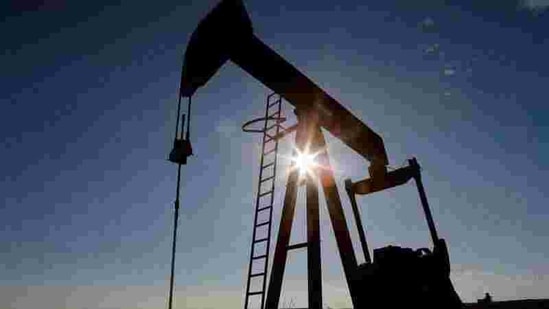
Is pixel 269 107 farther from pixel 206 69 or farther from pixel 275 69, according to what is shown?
pixel 206 69

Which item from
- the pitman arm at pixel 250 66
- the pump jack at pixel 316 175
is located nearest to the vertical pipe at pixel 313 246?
the pump jack at pixel 316 175

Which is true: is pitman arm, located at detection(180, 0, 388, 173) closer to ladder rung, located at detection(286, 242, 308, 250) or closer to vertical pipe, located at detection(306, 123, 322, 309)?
vertical pipe, located at detection(306, 123, 322, 309)

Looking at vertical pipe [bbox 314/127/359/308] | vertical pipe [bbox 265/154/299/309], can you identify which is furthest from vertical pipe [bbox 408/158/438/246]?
vertical pipe [bbox 265/154/299/309]

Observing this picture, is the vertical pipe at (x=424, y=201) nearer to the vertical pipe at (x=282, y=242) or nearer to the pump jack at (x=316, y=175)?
the pump jack at (x=316, y=175)

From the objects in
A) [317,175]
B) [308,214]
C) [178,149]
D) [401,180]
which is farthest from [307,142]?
[178,149]

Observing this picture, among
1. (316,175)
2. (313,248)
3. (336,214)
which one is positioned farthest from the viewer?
(316,175)

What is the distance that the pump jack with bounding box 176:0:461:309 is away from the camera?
4.81 metres

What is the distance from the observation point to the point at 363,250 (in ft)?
21.4

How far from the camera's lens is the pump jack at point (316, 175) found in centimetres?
481

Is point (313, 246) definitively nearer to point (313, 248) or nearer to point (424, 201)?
point (313, 248)

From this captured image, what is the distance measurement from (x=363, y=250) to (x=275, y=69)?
3.29 meters

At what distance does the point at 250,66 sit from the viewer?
5836 mm

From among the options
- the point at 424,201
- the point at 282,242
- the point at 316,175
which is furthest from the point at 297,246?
the point at 424,201

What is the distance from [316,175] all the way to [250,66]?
2014mm
